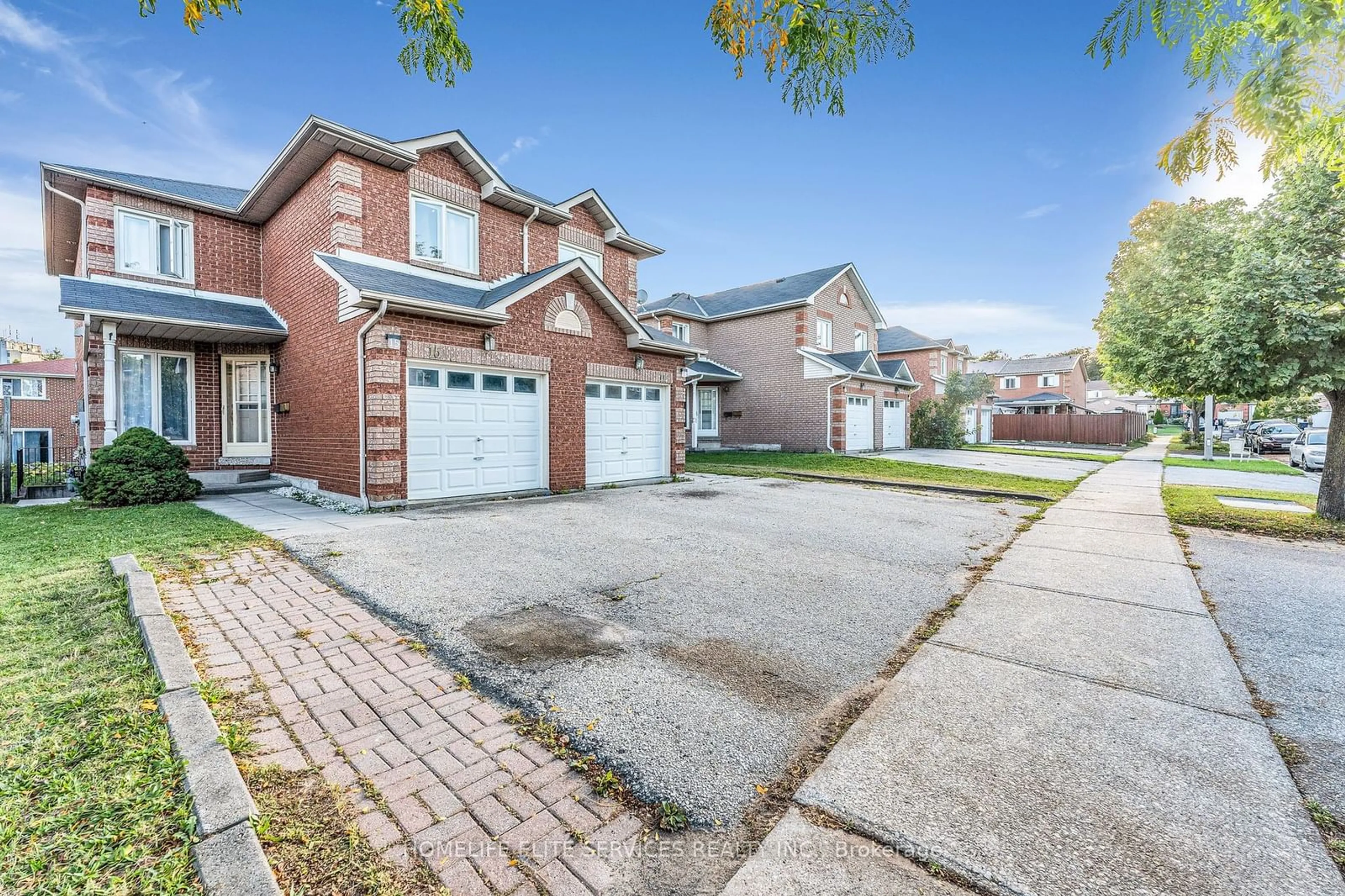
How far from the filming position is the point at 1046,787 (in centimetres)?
244

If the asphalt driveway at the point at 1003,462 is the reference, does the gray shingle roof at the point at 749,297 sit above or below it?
above

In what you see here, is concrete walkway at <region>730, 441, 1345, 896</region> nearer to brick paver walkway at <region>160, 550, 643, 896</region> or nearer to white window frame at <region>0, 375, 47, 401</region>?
brick paver walkway at <region>160, 550, 643, 896</region>

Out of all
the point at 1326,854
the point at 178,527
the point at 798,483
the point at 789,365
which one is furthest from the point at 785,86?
the point at 789,365

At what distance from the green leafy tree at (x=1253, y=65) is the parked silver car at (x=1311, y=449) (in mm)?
19738

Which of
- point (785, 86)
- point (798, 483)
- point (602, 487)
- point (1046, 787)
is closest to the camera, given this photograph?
point (1046, 787)

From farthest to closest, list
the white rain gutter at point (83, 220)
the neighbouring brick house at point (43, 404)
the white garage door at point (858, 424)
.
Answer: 1. the neighbouring brick house at point (43, 404)
2. the white garage door at point (858, 424)
3. the white rain gutter at point (83, 220)

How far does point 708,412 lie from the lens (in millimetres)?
25594

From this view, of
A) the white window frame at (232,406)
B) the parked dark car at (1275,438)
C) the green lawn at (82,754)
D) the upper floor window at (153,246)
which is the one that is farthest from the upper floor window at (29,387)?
the parked dark car at (1275,438)

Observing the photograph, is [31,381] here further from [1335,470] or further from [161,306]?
[1335,470]

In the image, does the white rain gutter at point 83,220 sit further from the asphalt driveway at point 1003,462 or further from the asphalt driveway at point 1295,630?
the asphalt driveway at point 1003,462

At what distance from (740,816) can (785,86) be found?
4098 millimetres

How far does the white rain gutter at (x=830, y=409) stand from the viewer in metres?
22.0

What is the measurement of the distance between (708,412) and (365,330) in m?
17.8

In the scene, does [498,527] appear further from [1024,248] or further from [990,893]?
[1024,248]
